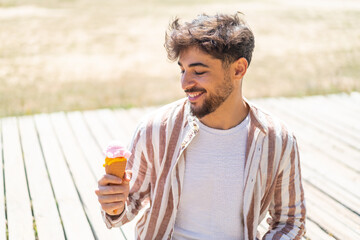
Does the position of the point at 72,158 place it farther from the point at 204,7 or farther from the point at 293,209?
the point at 204,7

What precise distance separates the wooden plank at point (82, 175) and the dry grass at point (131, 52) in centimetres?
94

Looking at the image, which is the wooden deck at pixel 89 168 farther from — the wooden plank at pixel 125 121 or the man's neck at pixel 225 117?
the man's neck at pixel 225 117

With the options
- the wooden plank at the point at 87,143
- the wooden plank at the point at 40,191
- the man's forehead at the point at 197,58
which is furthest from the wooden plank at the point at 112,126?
the man's forehead at the point at 197,58

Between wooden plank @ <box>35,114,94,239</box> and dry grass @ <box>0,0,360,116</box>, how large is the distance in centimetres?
Result: 125

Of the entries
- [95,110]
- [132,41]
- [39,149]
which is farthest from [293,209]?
Result: [132,41]

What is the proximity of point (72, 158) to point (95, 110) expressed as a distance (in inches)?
60.7

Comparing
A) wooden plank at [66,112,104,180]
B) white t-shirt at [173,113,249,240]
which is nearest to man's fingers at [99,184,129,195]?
white t-shirt at [173,113,249,240]

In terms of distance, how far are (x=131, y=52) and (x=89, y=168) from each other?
7.50 m

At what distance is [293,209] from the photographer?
2088 millimetres

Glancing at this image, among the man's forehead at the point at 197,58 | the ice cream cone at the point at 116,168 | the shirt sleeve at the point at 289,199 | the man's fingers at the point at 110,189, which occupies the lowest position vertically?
the shirt sleeve at the point at 289,199

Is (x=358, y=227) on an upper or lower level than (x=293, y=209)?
lower

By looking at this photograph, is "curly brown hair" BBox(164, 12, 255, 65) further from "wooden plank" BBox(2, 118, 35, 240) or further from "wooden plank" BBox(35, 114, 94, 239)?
"wooden plank" BBox(2, 118, 35, 240)

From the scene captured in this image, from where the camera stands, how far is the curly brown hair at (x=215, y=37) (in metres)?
1.94

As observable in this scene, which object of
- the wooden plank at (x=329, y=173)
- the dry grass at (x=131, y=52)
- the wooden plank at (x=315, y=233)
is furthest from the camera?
the dry grass at (x=131, y=52)
